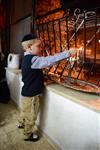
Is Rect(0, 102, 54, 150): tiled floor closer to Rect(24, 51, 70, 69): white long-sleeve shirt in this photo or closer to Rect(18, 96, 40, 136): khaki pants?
Rect(18, 96, 40, 136): khaki pants

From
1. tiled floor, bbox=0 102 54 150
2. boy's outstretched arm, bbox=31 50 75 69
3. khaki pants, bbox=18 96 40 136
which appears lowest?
tiled floor, bbox=0 102 54 150

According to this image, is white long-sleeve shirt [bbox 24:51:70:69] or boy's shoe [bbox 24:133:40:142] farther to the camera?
boy's shoe [bbox 24:133:40:142]

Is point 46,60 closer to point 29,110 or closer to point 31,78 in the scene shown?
point 31,78

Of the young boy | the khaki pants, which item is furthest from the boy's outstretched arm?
the khaki pants

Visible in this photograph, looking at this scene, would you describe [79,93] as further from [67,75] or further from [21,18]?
[21,18]

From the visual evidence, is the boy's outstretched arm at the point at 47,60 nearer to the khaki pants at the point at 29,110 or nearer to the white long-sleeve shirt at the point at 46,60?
the white long-sleeve shirt at the point at 46,60

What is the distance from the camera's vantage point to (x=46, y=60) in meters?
1.87

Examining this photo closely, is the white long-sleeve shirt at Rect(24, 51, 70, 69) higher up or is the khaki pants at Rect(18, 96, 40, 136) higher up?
the white long-sleeve shirt at Rect(24, 51, 70, 69)

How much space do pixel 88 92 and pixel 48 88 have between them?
457mm

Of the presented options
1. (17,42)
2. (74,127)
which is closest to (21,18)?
(17,42)

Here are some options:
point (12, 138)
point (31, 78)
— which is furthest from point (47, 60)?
point (12, 138)

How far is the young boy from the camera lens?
198cm

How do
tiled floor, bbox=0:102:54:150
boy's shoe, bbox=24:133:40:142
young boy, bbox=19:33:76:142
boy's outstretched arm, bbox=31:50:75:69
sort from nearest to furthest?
boy's outstretched arm, bbox=31:50:75:69
young boy, bbox=19:33:76:142
tiled floor, bbox=0:102:54:150
boy's shoe, bbox=24:133:40:142

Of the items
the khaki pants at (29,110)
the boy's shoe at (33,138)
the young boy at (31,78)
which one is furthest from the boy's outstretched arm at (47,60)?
the boy's shoe at (33,138)
